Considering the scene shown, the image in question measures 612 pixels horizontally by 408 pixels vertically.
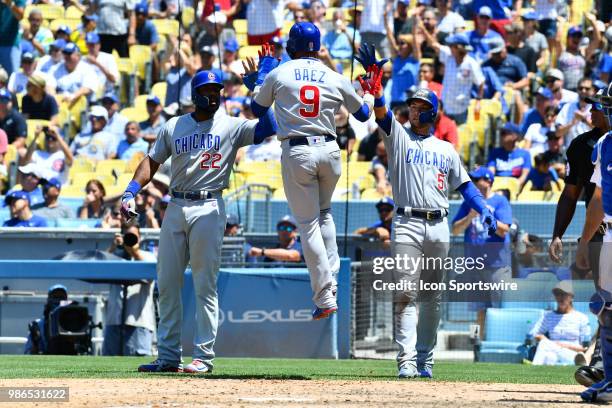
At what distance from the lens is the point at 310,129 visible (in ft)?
28.3

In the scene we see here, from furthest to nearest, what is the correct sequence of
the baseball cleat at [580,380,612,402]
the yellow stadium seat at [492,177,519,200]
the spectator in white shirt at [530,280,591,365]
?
the yellow stadium seat at [492,177,519,200]
the spectator in white shirt at [530,280,591,365]
the baseball cleat at [580,380,612,402]

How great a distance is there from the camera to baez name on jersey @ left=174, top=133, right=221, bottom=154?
909 cm

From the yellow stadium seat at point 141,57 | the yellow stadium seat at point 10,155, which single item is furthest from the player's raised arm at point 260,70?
the yellow stadium seat at point 141,57

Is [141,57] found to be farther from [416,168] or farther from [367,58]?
[367,58]

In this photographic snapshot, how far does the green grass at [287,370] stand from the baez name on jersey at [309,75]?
2.12 metres

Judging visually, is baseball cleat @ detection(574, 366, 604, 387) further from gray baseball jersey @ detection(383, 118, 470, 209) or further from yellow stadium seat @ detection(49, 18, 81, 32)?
yellow stadium seat @ detection(49, 18, 81, 32)

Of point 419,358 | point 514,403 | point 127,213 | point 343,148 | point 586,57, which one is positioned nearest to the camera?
point 514,403

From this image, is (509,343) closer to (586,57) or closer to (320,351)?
(320,351)

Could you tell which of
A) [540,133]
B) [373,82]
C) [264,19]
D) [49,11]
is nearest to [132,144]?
[264,19]

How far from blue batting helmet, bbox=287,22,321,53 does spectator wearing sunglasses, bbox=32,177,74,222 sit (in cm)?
776

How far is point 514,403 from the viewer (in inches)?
286

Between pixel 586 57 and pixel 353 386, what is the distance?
11.4 metres

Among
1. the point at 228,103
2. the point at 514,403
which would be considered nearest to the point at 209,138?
the point at 514,403

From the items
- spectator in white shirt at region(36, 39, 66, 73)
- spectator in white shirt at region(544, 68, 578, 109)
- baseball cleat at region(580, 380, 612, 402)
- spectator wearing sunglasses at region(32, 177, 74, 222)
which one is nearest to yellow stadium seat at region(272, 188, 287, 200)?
spectator wearing sunglasses at region(32, 177, 74, 222)
